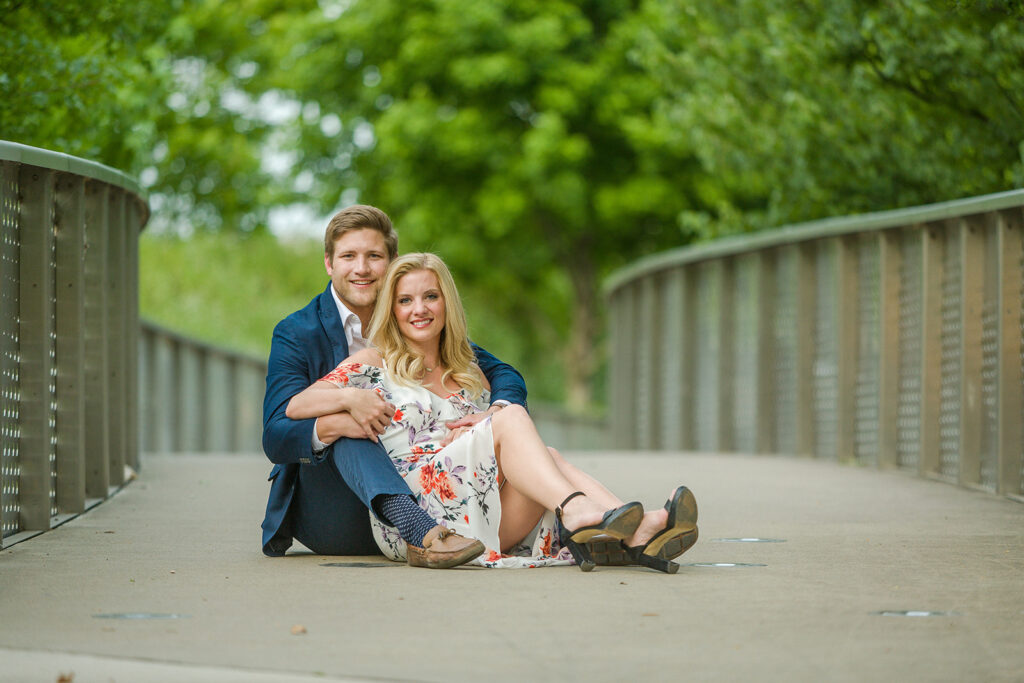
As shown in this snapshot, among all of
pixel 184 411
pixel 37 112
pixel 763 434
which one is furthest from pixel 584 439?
pixel 37 112

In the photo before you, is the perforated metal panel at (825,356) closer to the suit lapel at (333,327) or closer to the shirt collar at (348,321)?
the shirt collar at (348,321)

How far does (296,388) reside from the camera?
6453 mm

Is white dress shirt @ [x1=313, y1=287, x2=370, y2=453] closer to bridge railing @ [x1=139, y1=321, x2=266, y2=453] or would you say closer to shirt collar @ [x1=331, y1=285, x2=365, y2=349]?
shirt collar @ [x1=331, y1=285, x2=365, y2=349]

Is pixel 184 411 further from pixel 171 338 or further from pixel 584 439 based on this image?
pixel 584 439

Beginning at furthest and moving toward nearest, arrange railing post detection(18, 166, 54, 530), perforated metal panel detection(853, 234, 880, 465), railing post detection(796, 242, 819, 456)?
railing post detection(796, 242, 819, 456), perforated metal panel detection(853, 234, 880, 465), railing post detection(18, 166, 54, 530)

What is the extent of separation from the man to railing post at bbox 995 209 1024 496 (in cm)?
307

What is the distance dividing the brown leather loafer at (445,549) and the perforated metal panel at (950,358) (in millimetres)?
4370

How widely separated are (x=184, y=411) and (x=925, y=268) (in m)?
11.9

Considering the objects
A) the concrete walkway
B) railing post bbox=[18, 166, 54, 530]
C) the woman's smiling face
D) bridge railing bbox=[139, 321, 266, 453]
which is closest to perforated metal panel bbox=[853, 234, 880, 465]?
the concrete walkway

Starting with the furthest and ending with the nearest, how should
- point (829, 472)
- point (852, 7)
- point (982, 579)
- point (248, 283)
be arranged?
point (248, 283) → point (852, 7) → point (829, 472) → point (982, 579)

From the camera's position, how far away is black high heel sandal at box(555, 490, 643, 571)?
588cm

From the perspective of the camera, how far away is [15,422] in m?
6.97

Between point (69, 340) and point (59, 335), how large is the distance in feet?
0.17

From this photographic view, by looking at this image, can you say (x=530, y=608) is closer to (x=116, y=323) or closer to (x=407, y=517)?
(x=407, y=517)
